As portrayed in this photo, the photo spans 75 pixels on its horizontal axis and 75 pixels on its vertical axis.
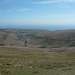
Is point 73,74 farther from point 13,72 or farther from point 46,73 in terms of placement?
point 13,72

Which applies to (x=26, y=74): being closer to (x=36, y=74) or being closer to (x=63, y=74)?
(x=36, y=74)

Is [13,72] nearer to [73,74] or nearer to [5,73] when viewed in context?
[5,73]

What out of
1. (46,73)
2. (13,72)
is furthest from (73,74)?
(13,72)

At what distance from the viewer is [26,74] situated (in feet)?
59.8

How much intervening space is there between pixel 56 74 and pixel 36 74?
2.66 metres

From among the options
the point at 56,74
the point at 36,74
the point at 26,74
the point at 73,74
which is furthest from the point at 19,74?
the point at 73,74

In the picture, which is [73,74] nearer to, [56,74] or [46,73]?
[56,74]

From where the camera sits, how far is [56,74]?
1831 cm

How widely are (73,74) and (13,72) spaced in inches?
322

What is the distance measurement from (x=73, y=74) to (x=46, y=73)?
12.1ft

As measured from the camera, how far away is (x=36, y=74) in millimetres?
18312

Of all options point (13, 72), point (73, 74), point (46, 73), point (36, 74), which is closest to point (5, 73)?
point (13, 72)

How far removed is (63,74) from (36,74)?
3.60 m

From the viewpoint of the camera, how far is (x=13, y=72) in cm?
1880
